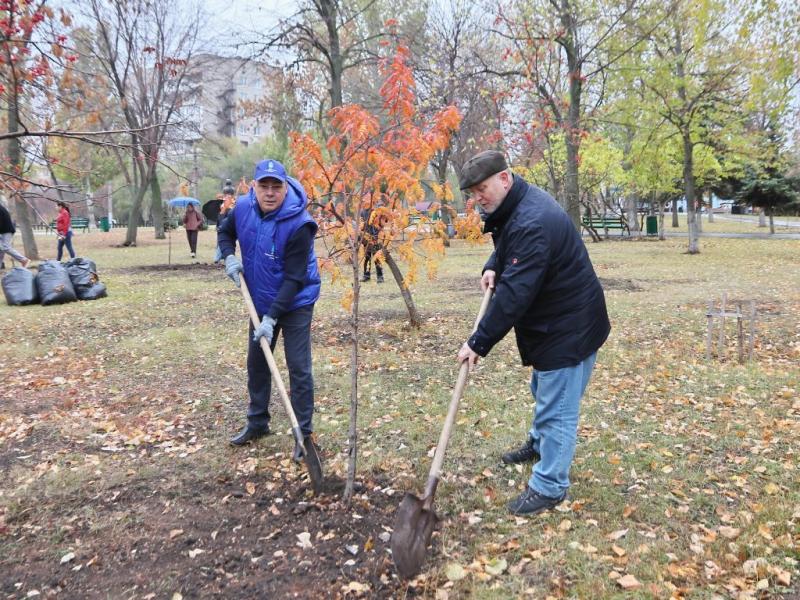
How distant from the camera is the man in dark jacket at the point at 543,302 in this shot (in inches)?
113

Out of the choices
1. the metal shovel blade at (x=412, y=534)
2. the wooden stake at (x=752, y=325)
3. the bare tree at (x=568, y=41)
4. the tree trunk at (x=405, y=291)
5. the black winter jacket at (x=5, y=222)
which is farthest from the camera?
the bare tree at (x=568, y=41)

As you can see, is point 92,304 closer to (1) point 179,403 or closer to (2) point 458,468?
(1) point 179,403

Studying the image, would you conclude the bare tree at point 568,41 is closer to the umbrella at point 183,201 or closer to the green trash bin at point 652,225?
the umbrella at point 183,201

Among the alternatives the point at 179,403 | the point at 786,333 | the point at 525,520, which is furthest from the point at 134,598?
the point at 786,333

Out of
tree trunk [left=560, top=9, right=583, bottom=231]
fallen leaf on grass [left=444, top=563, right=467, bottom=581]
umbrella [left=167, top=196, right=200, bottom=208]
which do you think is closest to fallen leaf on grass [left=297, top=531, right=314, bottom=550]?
fallen leaf on grass [left=444, top=563, right=467, bottom=581]

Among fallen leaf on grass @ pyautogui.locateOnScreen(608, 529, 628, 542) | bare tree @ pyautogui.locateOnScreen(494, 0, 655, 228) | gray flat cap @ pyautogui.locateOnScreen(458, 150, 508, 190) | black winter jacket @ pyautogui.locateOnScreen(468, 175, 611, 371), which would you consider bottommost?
fallen leaf on grass @ pyautogui.locateOnScreen(608, 529, 628, 542)

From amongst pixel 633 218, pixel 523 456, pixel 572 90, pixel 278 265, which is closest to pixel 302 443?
pixel 278 265

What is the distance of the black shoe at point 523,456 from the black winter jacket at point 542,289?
1.00 metres

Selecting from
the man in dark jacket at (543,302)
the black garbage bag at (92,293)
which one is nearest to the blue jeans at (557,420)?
the man in dark jacket at (543,302)

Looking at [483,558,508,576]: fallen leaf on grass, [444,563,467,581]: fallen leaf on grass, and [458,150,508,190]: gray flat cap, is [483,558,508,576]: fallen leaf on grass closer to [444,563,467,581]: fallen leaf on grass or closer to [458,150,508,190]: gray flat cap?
[444,563,467,581]: fallen leaf on grass

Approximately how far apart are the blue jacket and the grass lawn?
1.13 m

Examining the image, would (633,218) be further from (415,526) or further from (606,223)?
(415,526)

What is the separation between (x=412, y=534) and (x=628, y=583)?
0.98 meters

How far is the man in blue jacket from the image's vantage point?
12.1 ft
